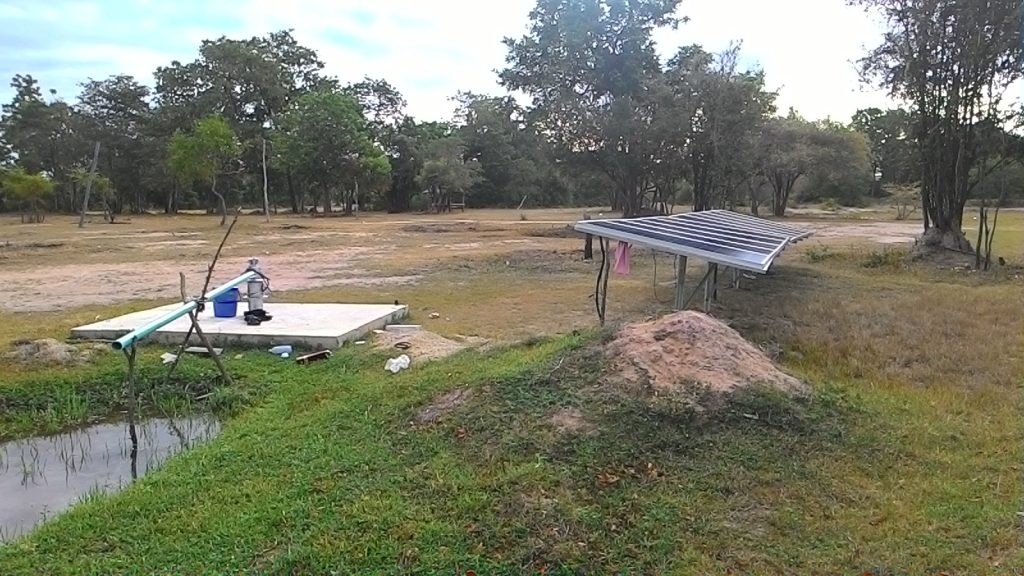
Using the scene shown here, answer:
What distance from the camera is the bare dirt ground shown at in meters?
9.26

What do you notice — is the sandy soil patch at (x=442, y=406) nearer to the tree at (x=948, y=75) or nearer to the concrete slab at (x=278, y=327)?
the concrete slab at (x=278, y=327)

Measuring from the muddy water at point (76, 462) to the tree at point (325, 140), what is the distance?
32.1 metres

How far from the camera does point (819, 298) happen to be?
10.2 meters

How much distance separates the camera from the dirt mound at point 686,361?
4.15m

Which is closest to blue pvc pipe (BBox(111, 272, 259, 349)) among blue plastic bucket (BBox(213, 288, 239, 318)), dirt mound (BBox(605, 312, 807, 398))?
blue plastic bucket (BBox(213, 288, 239, 318))

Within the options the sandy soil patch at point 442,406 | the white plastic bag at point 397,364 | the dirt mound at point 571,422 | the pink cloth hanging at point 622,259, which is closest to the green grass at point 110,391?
the white plastic bag at point 397,364

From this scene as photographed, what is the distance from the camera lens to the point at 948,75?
1458 cm

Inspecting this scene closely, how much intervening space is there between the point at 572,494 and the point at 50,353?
535 cm

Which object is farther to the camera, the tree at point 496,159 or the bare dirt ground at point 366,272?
the tree at point 496,159

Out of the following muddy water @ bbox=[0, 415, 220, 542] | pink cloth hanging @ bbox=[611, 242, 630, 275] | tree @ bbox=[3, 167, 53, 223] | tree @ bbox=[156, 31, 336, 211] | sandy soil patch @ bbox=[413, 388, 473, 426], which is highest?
tree @ bbox=[156, 31, 336, 211]

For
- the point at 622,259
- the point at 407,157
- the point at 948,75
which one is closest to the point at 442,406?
the point at 622,259

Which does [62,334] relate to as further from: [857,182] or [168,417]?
[857,182]

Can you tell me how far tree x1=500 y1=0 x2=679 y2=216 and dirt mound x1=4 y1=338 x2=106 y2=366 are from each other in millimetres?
13669

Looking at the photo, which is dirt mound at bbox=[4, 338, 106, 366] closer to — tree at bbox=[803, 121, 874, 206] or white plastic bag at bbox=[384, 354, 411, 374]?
white plastic bag at bbox=[384, 354, 411, 374]
